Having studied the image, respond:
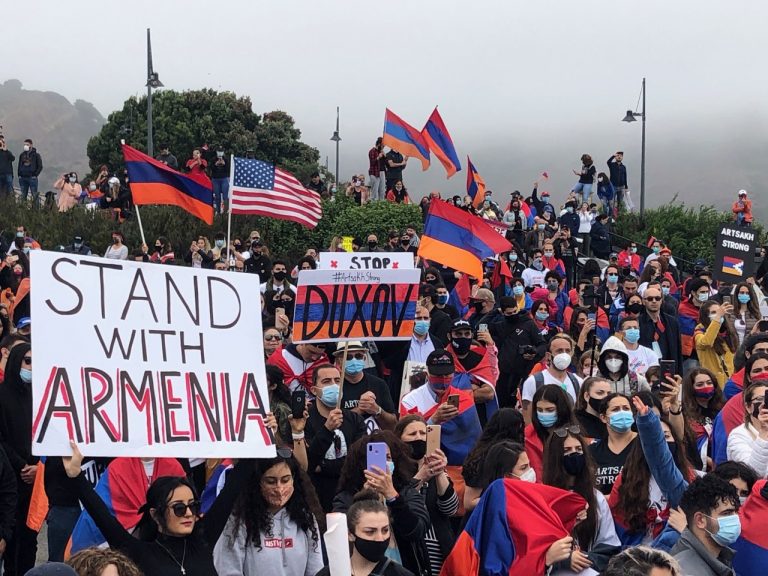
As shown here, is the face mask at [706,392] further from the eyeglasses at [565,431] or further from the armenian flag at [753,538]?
the armenian flag at [753,538]

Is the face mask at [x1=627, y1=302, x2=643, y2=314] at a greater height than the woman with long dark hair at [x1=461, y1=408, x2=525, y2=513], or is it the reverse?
the face mask at [x1=627, y1=302, x2=643, y2=314]

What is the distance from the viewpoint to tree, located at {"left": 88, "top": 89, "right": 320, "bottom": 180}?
62.2 meters

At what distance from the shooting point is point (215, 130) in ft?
208

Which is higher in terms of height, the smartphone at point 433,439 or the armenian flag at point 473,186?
the armenian flag at point 473,186

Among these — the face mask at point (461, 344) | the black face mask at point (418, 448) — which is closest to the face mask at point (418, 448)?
the black face mask at point (418, 448)

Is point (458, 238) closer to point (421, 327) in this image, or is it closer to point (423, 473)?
point (421, 327)

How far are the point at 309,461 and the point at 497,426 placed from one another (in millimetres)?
1138

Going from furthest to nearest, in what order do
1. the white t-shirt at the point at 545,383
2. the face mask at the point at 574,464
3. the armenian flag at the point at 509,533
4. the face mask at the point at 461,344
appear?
the face mask at the point at 461,344
the white t-shirt at the point at 545,383
the face mask at the point at 574,464
the armenian flag at the point at 509,533

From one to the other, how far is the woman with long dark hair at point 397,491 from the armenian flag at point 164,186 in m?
9.34

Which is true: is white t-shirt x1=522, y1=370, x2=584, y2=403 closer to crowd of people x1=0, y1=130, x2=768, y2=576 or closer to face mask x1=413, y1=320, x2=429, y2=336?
crowd of people x1=0, y1=130, x2=768, y2=576

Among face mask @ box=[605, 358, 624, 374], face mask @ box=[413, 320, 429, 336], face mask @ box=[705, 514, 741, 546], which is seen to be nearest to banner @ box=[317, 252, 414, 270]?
face mask @ box=[413, 320, 429, 336]

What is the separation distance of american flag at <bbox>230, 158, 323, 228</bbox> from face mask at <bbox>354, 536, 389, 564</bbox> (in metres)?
10.0

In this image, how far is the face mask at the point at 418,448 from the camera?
709 centimetres

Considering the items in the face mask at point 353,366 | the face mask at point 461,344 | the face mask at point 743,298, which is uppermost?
the face mask at point 743,298
